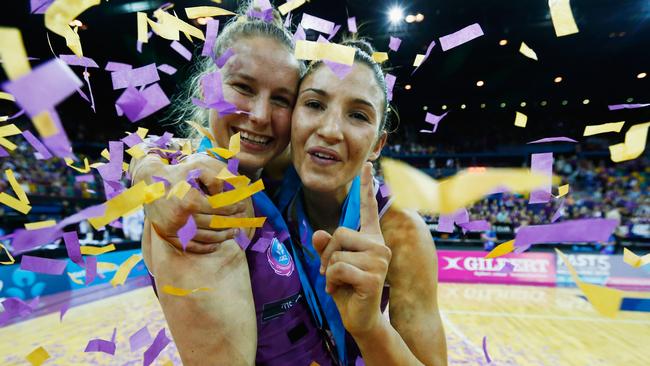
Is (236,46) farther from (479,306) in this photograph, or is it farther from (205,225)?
(479,306)

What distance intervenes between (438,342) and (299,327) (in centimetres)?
43

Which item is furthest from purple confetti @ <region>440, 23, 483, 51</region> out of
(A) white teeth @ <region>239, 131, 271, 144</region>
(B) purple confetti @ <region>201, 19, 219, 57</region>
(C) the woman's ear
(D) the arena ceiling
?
(D) the arena ceiling

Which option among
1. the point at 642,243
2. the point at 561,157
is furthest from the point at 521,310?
the point at 561,157

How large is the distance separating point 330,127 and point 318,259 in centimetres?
43

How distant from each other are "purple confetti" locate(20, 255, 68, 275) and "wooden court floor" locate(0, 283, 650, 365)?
2631 mm

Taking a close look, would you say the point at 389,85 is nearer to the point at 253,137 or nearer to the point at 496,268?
the point at 253,137

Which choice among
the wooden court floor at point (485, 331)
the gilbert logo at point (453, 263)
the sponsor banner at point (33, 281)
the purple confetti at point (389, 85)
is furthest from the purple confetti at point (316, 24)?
the gilbert logo at point (453, 263)

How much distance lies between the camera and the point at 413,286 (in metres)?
1.23

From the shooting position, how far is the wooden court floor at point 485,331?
142 inches

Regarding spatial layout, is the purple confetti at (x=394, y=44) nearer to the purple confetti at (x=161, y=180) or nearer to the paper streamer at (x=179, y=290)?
the purple confetti at (x=161, y=180)

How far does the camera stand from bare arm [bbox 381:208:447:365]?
1.19m

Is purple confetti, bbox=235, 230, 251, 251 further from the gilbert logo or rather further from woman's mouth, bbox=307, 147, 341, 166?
the gilbert logo

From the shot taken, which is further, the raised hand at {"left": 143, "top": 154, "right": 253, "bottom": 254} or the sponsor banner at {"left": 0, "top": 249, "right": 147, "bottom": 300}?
the sponsor banner at {"left": 0, "top": 249, "right": 147, "bottom": 300}

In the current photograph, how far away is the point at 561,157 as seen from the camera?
481 inches
